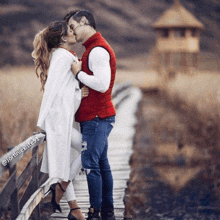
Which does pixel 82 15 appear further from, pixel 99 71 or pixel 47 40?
pixel 99 71

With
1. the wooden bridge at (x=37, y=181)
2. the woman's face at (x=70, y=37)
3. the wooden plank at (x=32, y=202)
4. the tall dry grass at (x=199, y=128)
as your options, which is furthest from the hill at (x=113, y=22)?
the wooden plank at (x=32, y=202)

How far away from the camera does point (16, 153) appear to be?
125 inches

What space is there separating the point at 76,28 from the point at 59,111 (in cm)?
66

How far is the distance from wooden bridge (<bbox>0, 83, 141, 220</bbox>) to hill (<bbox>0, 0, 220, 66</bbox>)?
5614cm

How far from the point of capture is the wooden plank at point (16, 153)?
114 inches

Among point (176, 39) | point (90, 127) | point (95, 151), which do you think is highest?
point (176, 39)

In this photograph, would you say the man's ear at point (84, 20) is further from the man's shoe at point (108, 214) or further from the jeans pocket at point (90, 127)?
the man's shoe at point (108, 214)

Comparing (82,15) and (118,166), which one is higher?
(82,15)

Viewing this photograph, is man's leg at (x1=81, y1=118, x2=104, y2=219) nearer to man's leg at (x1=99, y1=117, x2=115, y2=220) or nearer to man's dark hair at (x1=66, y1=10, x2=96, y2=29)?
man's leg at (x1=99, y1=117, x2=115, y2=220)

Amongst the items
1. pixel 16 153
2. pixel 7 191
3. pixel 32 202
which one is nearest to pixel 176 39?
pixel 32 202

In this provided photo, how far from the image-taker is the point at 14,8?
267 feet

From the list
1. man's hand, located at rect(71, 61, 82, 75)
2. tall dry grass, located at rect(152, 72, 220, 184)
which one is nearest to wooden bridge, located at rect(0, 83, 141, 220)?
man's hand, located at rect(71, 61, 82, 75)

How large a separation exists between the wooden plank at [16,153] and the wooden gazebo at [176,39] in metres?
37.0

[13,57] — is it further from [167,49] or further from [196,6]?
[167,49]
